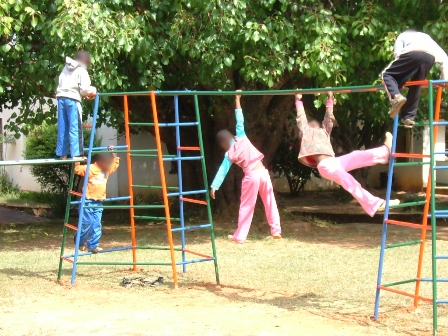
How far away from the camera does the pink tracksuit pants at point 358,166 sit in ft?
23.4

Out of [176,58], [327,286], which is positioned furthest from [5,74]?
[327,286]

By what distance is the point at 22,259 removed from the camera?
10.9m

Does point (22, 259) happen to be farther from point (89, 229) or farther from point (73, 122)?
point (73, 122)

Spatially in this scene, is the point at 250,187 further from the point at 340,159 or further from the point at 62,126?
the point at 62,126

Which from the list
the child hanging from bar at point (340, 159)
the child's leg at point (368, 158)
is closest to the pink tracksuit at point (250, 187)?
the child hanging from bar at point (340, 159)

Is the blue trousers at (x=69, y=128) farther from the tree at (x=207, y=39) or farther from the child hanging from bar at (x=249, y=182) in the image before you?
the tree at (x=207, y=39)

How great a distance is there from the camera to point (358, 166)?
23.6ft

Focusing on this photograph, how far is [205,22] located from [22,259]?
429 cm

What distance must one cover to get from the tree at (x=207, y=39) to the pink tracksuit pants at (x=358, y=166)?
11.8ft

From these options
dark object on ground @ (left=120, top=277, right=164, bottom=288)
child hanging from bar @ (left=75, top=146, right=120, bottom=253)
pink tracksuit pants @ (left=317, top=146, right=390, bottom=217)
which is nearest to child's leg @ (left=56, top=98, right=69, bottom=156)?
child hanging from bar @ (left=75, top=146, right=120, bottom=253)

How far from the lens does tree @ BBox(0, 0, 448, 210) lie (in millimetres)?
10344

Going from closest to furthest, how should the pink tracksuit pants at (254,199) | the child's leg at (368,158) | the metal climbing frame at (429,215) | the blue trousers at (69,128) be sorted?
the metal climbing frame at (429,215) < the child's leg at (368,158) < the pink tracksuit pants at (254,199) < the blue trousers at (69,128)

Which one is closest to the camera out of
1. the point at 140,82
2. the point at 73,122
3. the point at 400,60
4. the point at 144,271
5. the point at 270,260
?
the point at 400,60

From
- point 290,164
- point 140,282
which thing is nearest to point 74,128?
point 140,282
